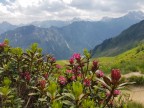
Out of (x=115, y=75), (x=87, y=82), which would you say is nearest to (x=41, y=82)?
(x=87, y=82)

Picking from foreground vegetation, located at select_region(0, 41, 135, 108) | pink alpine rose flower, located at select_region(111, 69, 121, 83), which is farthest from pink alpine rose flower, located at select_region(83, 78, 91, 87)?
pink alpine rose flower, located at select_region(111, 69, 121, 83)

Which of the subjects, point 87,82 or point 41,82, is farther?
point 87,82

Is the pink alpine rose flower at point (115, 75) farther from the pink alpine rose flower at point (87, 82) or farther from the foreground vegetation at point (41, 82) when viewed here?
the pink alpine rose flower at point (87, 82)

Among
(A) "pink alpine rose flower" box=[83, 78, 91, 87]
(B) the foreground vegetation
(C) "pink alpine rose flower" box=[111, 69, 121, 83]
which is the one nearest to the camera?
(C) "pink alpine rose flower" box=[111, 69, 121, 83]

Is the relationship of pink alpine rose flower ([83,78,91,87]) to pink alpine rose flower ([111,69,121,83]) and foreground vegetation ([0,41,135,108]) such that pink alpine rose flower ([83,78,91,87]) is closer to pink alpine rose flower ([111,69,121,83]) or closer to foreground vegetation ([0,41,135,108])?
foreground vegetation ([0,41,135,108])

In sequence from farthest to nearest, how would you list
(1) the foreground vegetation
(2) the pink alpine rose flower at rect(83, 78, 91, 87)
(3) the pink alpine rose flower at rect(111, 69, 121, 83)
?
1. (2) the pink alpine rose flower at rect(83, 78, 91, 87)
2. (1) the foreground vegetation
3. (3) the pink alpine rose flower at rect(111, 69, 121, 83)

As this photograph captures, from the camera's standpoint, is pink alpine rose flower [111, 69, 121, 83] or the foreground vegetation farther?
the foreground vegetation

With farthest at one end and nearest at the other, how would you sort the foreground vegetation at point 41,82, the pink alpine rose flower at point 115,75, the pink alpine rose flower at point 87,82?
1. the pink alpine rose flower at point 87,82
2. the foreground vegetation at point 41,82
3. the pink alpine rose flower at point 115,75

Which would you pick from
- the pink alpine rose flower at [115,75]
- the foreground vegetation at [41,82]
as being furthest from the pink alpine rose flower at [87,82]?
the pink alpine rose flower at [115,75]

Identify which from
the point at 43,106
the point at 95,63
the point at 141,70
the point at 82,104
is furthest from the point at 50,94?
the point at 141,70

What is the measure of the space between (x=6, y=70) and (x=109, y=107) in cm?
246

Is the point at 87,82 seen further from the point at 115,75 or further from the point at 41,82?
the point at 115,75

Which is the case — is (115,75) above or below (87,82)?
above

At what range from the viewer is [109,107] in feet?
22.2
